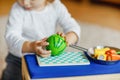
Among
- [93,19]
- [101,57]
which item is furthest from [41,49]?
[93,19]

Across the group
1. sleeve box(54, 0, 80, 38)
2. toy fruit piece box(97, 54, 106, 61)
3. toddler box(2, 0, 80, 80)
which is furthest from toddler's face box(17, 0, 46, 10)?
toy fruit piece box(97, 54, 106, 61)

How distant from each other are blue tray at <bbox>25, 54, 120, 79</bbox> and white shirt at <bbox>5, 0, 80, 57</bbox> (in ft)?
0.68

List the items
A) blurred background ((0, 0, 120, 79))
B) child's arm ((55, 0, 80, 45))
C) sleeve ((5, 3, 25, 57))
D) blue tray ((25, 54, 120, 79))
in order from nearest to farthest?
blue tray ((25, 54, 120, 79)), sleeve ((5, 3, 25, 57)), child's arm ((55, 0, 80, 45)), blurred background ((0, 0, 120, 79))

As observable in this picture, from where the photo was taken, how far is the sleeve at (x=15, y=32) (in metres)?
0.87

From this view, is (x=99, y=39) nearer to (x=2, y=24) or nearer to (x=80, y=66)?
(x=2, y=24)

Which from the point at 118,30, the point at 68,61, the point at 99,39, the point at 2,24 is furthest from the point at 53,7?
the point at 118,30

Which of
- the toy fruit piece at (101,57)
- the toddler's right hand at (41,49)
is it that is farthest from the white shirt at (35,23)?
the toy fruit piece at (101,57)

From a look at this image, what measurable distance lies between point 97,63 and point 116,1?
217cm

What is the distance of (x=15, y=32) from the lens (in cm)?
93

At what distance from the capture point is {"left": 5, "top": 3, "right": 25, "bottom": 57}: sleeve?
865mm

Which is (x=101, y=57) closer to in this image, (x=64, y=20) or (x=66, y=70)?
(x=66, y=70)

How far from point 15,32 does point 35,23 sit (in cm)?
14

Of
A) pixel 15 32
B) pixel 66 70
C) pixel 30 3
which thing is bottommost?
pixel 66 70

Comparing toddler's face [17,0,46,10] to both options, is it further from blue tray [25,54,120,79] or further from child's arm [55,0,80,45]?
blue tray [25,54,120,79]
